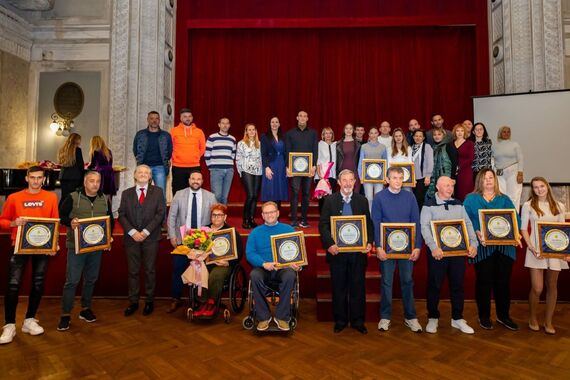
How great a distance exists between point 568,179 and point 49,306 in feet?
27.6

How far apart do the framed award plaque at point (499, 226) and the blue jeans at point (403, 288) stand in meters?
0.78

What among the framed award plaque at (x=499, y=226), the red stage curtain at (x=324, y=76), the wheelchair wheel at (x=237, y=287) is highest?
the red stage curtain at (x=324, y=76)

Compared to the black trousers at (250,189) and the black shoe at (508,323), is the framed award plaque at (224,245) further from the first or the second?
the black shoe at (508,323)

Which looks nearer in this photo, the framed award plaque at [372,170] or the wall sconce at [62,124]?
the framed award plaque at [372,170]

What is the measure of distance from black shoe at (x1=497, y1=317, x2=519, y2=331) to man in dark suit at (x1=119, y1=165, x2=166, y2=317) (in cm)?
370

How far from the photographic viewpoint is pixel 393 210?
148 inches

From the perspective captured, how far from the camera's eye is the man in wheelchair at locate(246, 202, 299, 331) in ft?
11.7

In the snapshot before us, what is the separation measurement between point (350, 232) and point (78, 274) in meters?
2.75

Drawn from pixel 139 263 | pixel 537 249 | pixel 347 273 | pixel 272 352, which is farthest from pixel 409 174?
pixel 139 263

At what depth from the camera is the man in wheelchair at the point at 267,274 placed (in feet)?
11.7

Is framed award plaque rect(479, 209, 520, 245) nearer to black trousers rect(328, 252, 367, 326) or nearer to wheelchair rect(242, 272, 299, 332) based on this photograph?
black trousers rect(328, 252, 367, 326)

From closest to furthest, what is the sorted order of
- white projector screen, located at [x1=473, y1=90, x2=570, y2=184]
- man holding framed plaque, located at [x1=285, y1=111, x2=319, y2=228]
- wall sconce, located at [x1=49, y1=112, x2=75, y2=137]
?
1. man holding framed plaque, located at [x1=285, y1=111, x2=319, y2=228]
2. white projector screen, located at [x1=473, y1=90, x2=570, y2=184]
3. wall sconce, located at [x1=49, y1=112, x2=75, y2=137]

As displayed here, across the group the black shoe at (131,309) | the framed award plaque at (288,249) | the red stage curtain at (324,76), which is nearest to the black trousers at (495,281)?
the framed award plaque at (288,249)

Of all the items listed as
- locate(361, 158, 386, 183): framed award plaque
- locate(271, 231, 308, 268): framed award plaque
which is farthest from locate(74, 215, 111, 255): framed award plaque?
locate(361, 158, 386, 183): framed award plaque
